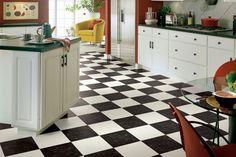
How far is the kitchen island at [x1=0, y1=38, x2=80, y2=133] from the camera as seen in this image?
3463 mm

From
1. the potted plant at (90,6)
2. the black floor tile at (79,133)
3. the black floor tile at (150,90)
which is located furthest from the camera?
the potted plant at (90,6)

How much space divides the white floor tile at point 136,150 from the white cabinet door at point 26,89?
3.16ft

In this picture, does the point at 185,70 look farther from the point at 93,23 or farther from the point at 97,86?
the point at 93,23

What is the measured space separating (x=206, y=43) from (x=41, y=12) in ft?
13.6

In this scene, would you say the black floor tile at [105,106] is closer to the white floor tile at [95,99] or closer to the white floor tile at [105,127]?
the white floor tile at [95,99]

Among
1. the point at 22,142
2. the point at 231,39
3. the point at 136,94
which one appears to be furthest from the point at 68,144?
the point at 231,39

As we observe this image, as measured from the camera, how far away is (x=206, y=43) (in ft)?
17.6

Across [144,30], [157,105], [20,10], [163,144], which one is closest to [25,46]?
[163,144]

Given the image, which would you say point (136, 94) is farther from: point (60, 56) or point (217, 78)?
point (217, 78)

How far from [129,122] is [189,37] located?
7.63 feet

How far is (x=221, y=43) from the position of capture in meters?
5.05

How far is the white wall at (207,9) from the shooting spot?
571 centimetres

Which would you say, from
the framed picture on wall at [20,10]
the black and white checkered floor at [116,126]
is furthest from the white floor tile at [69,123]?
→ the framed picture on wall at [20,10]

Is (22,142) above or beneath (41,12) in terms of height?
beneath
